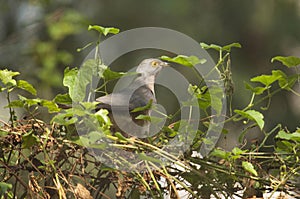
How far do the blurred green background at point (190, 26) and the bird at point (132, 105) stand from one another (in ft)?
7.59

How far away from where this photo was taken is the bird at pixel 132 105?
3.65 ft

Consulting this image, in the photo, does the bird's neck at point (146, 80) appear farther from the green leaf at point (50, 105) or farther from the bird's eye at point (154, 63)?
the green leaf at point (50, 105)

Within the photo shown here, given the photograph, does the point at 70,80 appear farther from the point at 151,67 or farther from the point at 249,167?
the point at 151,67

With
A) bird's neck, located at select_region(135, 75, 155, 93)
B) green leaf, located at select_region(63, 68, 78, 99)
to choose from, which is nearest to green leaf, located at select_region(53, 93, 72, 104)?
green leaf, located at select_region(63, 68, 78, 99)

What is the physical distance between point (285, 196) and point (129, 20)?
3681 millimetres

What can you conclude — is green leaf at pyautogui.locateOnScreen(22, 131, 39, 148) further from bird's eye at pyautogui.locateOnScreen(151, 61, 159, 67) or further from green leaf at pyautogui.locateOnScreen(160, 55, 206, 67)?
bird's eye at pyautogui.locateOnScreen(151, 61, 159, 67)

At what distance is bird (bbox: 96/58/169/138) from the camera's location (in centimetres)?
111

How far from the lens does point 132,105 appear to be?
4.17 feet

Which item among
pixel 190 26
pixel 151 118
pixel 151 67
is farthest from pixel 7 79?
pixel 190 26

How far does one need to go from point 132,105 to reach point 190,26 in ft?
11.3

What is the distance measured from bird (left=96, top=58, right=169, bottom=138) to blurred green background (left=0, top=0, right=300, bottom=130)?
7.59ft

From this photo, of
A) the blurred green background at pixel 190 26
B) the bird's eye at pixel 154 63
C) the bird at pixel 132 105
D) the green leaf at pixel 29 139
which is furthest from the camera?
the blurred green background at pixel 190 26

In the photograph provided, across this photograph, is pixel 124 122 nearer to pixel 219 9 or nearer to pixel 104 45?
pixel 104 45

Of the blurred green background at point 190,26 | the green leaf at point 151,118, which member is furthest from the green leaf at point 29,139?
the blurred green background at point 190,26
